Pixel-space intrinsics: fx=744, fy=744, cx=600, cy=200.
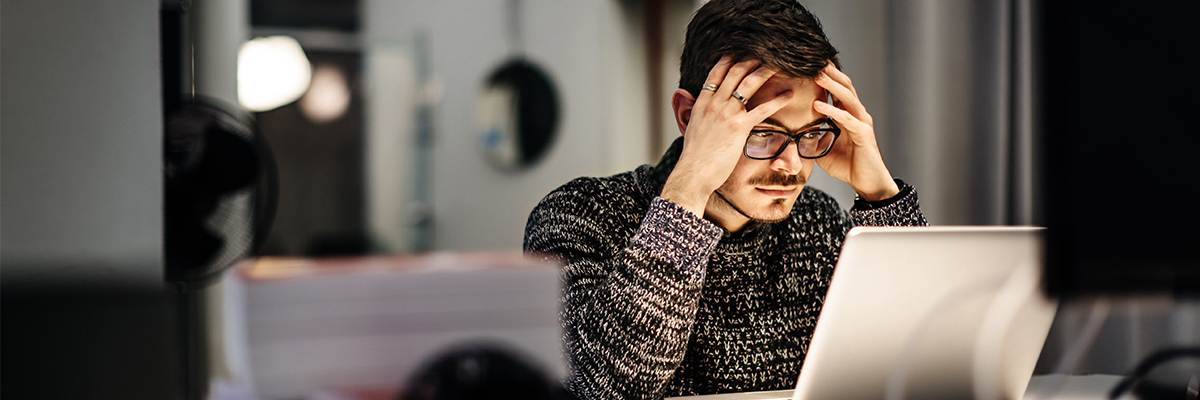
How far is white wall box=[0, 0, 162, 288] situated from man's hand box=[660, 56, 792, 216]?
65 centimetres

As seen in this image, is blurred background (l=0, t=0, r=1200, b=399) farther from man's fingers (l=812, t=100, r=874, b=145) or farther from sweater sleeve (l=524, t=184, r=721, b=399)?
sweater sleeve (l=524, t=184, r=721, b=399)

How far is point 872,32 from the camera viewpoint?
5.71 ft

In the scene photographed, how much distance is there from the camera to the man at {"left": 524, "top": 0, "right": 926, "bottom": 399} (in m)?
0.98

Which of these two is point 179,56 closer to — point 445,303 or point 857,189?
point 445,303

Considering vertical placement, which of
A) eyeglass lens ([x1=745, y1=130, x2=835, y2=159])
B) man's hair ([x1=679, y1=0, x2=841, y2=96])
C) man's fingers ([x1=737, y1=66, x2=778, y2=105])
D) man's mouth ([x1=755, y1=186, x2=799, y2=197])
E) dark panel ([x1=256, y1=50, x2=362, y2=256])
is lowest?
dark panel ([x1=256, y1=50, x2=362, y2=256])

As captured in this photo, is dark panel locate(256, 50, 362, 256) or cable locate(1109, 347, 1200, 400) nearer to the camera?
cable locate(1109, 347, 1200, 400)

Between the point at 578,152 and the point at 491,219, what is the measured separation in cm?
63

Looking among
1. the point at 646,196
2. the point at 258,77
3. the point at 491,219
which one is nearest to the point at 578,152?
the point at 491,219

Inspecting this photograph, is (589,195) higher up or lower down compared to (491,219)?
higher up

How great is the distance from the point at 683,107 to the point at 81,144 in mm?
924

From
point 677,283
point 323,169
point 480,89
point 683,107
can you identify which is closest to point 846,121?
point 683,107

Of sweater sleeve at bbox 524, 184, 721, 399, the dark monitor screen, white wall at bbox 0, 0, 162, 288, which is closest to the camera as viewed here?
white wall at bbox 0, 0, 162, 288

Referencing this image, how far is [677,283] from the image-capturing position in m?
0.95

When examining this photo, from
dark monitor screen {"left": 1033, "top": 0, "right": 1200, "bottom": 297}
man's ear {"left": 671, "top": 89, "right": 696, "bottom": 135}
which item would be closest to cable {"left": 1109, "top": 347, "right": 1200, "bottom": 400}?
dark monitor screen {"left": 1033, "top": 0, "right": 1200, "bottom": 297}
